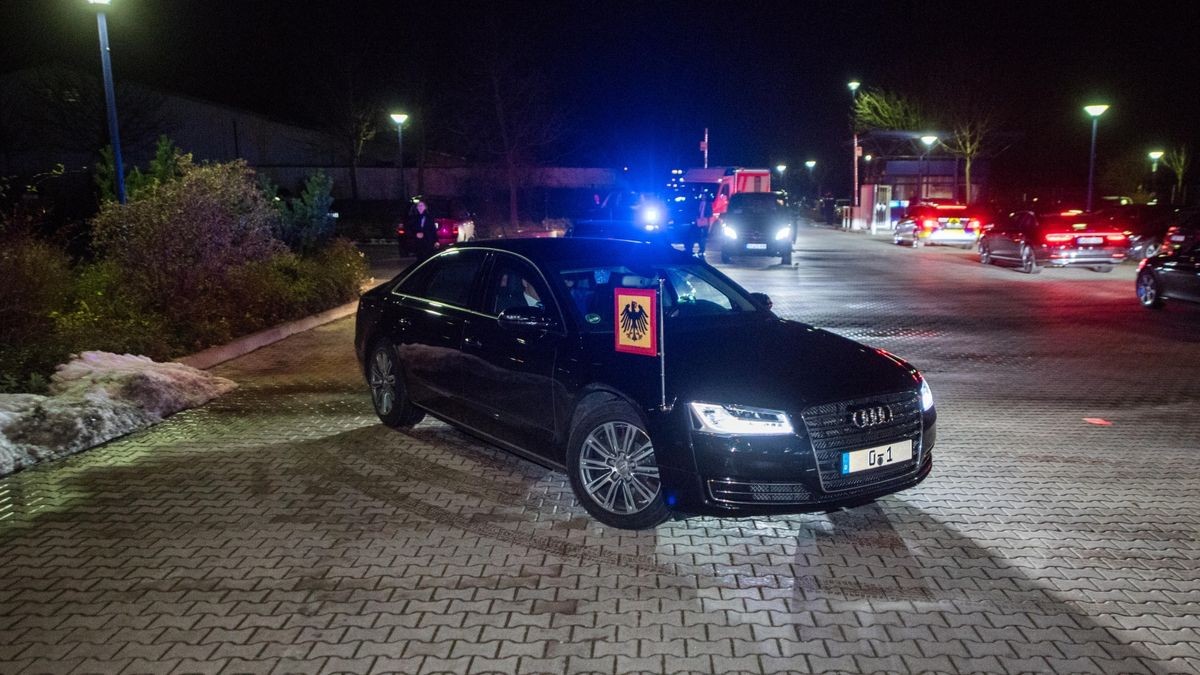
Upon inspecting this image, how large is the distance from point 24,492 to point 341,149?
166 ft

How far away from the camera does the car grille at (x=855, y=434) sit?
499 cm

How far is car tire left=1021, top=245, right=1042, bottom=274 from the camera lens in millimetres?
22828

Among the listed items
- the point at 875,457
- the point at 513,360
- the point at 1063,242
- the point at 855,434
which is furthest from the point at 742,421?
the point at 1063,242

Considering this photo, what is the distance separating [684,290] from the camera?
8.66m

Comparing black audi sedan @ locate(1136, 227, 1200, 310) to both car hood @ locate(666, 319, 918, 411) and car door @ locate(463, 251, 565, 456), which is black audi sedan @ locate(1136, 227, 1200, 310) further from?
car door @ locate(463, 251, 565, 456)

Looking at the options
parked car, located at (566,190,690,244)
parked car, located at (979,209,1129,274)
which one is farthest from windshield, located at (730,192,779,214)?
parked car, located at (979,209,1129,274)

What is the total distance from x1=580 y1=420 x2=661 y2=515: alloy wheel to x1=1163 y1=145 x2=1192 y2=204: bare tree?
1805 inches

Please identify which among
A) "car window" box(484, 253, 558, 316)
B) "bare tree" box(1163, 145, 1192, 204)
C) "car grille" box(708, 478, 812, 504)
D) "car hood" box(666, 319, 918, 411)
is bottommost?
"car grille" box(708, 478, 812, 504)

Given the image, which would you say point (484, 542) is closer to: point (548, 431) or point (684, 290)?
point (548, 431)

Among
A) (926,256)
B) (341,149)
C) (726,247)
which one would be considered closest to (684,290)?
(726,247)

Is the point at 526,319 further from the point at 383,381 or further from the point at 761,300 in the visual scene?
the point at 383,381

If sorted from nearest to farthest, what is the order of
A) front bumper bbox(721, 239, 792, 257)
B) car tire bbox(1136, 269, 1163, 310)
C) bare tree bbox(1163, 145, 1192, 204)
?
car tire bbox(1136, 269, 1163, 310)
front bumper bbox(721, 239, 792, 257)
bare tree bbox(1163, 145, 1192, 204)

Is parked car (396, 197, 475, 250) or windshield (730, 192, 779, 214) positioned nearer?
windshield (730, 192, 779, 214)

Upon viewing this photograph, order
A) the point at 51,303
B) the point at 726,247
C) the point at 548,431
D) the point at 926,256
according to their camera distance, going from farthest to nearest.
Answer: the point at 926,256
the point at 726,247
the point at 51,303
the point at 548,431
